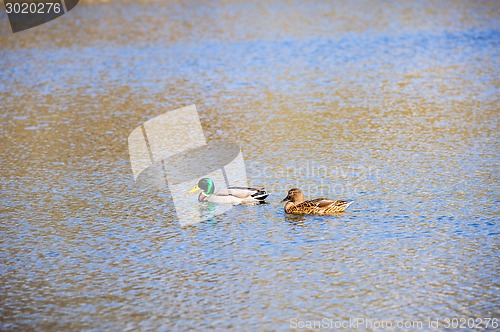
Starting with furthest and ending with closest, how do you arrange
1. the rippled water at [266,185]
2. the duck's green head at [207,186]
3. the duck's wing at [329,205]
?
the duck's green head at [207,186] → the duck's wing at [329,205] → the rippled water at [266,185]

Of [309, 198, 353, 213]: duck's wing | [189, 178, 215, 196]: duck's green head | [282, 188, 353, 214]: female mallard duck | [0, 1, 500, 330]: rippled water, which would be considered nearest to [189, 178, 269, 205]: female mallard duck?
[189, 178, 215, 196]: duck's green head

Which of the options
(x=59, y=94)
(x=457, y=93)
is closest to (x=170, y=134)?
(x=59, y=94)

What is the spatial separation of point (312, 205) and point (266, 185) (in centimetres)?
158

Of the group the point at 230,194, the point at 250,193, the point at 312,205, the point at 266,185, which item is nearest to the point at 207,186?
the point at 230,194

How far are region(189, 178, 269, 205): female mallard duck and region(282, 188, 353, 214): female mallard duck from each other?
539 mm

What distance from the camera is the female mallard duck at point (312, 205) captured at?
10.6m

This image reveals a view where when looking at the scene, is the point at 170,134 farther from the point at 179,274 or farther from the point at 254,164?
the point at 179,274

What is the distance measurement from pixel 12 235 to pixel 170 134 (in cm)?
553

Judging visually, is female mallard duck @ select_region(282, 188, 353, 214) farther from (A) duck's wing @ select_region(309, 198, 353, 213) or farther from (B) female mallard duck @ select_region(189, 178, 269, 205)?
(B) female mallard duck @ select_region(189, 178, 269, 205)

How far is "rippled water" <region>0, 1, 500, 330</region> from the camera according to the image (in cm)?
818

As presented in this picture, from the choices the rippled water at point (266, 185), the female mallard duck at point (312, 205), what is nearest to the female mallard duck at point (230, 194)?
the rippled water at point (266, 185)

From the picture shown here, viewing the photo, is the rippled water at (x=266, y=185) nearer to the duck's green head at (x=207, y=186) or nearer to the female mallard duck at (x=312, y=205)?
the female mallard duck at (x=312, y=205)

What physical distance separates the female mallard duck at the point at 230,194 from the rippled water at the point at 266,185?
8.5 inches

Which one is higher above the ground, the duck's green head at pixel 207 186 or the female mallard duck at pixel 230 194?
the duck's green head at pixel 207 186
